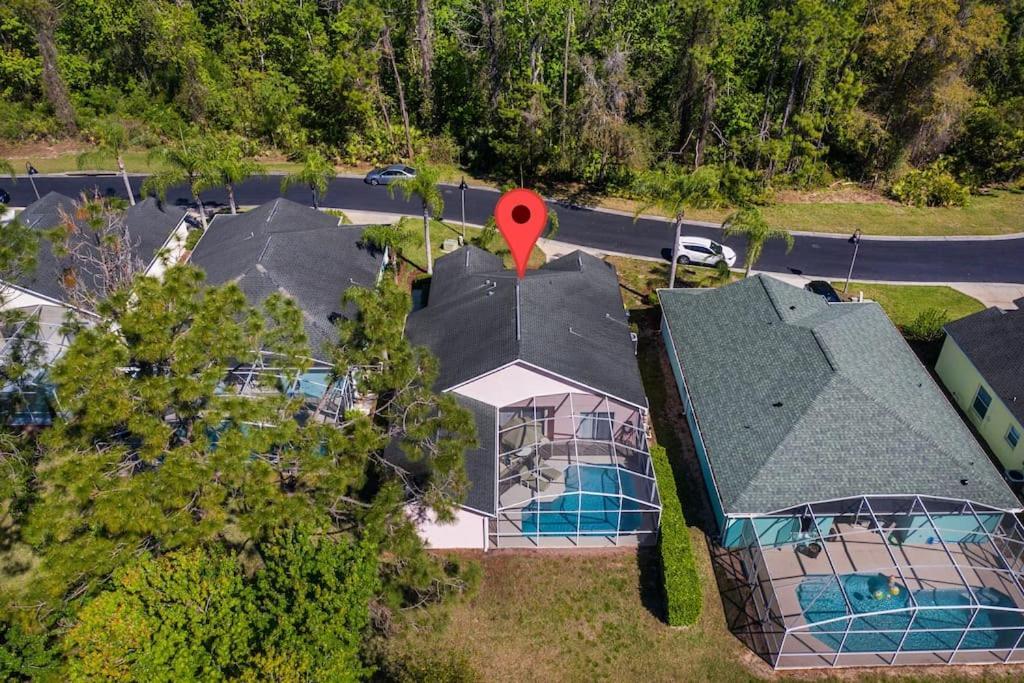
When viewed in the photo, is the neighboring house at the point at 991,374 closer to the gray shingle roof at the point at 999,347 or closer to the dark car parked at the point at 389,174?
the gray shingle roof at the point at 999,347

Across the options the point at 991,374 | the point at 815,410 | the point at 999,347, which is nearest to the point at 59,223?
the point at 815,410

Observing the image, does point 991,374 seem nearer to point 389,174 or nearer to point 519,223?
point 519,223

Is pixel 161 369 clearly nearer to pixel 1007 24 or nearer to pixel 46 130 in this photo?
pixel 46 130

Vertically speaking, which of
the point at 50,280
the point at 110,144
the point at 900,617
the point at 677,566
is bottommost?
the point at 900,617

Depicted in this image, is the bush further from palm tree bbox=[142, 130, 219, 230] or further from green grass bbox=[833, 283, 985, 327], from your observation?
palm tree bbox=[142, 130, 219, 230]

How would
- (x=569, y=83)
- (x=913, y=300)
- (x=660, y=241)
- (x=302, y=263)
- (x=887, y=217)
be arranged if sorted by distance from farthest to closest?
(x=569, y=83), (x=887, y=217), (x=660, y=241), (x=913, y=300), (x=302, y=263)

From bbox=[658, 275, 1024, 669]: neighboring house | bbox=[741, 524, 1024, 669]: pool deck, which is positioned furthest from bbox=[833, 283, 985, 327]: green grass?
bbox=[741, 524, 1024, 669]: pool deck

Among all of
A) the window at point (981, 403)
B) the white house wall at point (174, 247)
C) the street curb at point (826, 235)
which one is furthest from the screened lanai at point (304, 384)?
the window at point (981, 403)
